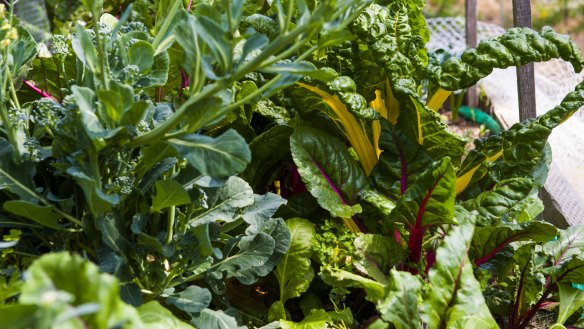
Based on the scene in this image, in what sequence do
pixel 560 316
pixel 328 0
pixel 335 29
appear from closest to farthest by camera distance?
pixel 328 0, pixel 335 29, pixel 560 316

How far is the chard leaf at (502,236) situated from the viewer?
169cm

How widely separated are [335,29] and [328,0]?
11 centimetres

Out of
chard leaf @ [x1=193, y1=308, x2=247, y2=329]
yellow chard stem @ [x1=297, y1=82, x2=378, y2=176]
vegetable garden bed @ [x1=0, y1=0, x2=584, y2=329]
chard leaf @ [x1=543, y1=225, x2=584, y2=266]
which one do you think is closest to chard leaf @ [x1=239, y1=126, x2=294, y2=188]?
vegetable garden bed @ [x1=0, y1=0, x2=584, y2=329]

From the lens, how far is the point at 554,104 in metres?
2.73

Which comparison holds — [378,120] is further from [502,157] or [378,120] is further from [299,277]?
[299,277]

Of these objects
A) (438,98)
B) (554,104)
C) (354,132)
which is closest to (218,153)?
(354,132)

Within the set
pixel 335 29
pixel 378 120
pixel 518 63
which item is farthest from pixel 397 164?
pixel 335 29

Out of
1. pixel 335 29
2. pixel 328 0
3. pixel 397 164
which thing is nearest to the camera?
pixel 328 0

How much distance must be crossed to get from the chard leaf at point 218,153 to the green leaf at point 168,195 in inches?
4.5

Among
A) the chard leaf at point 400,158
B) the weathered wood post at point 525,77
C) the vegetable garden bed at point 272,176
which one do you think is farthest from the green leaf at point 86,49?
the weathered wood post at point 525,77

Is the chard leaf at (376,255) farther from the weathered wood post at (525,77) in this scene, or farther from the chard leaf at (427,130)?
the weathered wood post at (525,77)

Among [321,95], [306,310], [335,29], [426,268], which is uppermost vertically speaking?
[335,29]

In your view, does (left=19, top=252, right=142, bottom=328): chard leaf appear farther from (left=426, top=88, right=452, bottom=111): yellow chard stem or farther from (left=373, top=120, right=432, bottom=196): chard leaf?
(left=426, top=88, right=452, bottom=111): yellow chard stem

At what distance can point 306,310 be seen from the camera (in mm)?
1825
